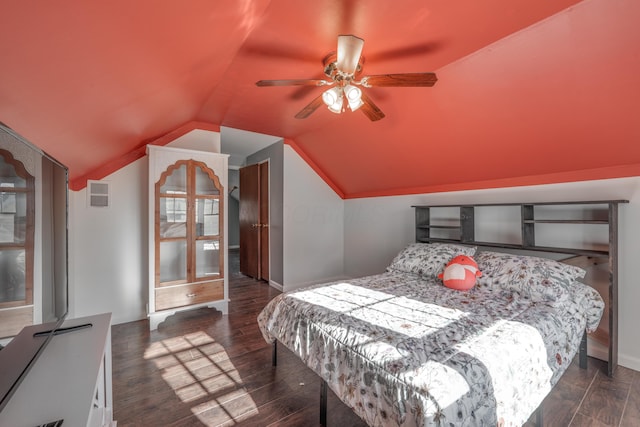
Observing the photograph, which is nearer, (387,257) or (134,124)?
(134,124)

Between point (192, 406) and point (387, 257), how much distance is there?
2953 millimetres

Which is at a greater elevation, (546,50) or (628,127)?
(546,50)

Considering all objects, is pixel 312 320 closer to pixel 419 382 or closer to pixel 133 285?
pixel 419 382

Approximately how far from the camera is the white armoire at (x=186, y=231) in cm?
270

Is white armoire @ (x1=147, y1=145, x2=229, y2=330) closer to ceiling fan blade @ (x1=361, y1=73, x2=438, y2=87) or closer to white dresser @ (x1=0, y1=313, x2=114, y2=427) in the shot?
white dresser @ (x1=0, y1=313, x2=114, y2=427)

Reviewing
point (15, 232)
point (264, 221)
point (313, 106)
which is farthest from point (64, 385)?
point (264, 221)

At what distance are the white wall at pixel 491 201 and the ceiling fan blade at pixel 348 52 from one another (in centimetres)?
222

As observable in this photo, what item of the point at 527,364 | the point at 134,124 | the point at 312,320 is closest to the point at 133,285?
the point at 134,124

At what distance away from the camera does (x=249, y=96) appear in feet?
8.18

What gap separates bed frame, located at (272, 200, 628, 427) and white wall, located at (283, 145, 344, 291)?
159 centimetres

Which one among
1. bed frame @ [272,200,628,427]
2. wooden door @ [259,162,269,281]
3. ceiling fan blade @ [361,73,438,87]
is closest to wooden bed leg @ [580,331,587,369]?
bed frame @ [272,200,628,427]

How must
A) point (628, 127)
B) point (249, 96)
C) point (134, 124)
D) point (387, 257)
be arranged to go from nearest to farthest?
point (628, 127) → point (134, 124) → point (249, 96) → point (387, 257)

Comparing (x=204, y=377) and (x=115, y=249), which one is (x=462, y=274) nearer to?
(x=204, y=377)

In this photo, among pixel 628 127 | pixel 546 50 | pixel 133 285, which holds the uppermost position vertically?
pixel 546 50
